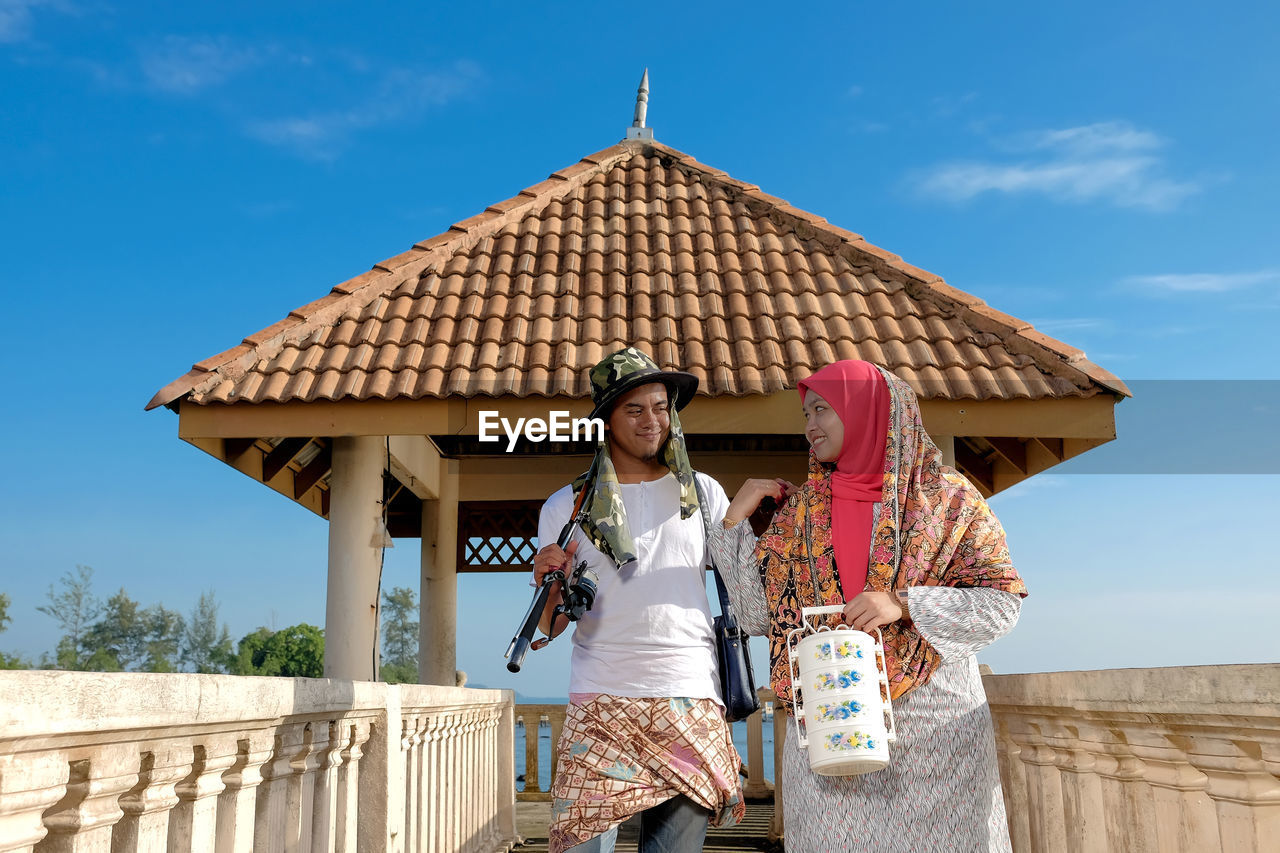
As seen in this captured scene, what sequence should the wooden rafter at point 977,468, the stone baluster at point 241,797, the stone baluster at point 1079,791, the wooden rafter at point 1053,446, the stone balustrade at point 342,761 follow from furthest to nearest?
the wooden rafter at point 977,468
the wooden rafter at point 1053,446
the stone baluster at point 1079,791
the stone baluster at point 241,797
the stone balustrade at point 342,761

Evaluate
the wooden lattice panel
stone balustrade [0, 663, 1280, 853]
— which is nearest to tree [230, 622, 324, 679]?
the wooden lattice panel

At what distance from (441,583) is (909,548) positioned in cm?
667

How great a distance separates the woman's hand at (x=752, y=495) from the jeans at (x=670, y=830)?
72cm

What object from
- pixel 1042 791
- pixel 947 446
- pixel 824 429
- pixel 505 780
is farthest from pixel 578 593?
pixel 505 780

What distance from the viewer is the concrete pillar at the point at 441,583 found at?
840 centimetres

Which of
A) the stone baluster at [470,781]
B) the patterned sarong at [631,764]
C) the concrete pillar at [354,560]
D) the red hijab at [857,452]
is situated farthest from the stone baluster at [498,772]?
the red hijab at [857,452]

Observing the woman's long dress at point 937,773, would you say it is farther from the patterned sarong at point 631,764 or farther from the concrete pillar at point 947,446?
the concrete pillar at point 947,446

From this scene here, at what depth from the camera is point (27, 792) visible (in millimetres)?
1435

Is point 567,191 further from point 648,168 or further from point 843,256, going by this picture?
point 843,256

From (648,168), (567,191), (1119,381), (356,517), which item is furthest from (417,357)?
(1119,381)

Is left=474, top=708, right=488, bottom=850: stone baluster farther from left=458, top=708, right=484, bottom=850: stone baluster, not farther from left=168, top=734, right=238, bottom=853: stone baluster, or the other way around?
left=168, top=734, right=238, bottom=853: stone baluster

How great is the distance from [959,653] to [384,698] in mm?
1918

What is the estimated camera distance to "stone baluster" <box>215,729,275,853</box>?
2.15 metres

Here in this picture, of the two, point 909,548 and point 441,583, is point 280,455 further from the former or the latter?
point 909,548
